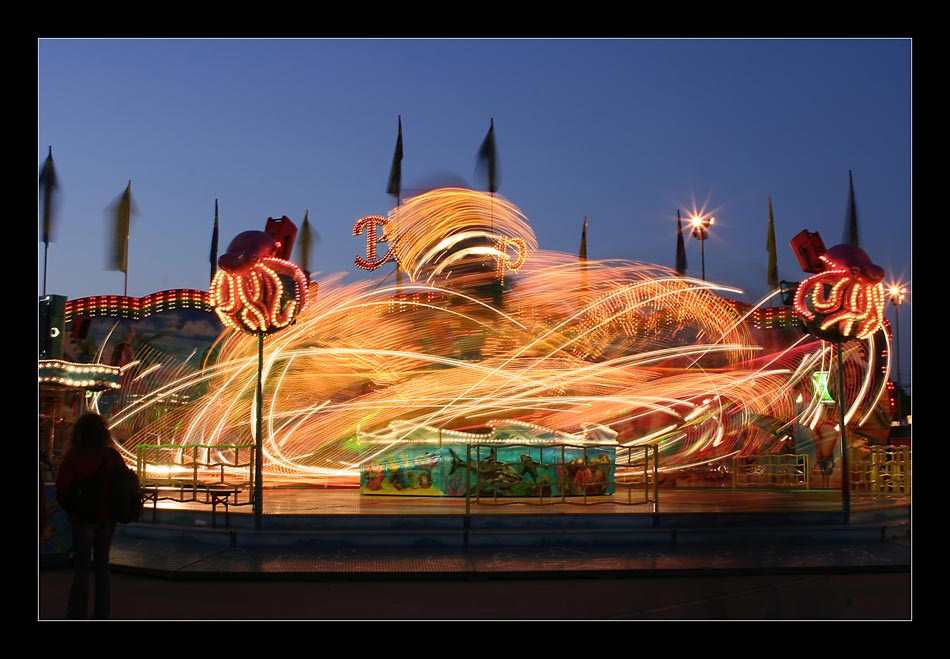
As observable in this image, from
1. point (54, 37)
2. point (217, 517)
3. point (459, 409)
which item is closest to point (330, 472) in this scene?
point (459, 409)

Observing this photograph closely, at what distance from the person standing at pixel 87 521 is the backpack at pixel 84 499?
0.05 feet

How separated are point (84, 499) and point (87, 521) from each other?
170mm

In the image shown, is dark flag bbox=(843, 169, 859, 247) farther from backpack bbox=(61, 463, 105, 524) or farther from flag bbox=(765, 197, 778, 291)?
backpack bbox=(61, 463, 105, 524)

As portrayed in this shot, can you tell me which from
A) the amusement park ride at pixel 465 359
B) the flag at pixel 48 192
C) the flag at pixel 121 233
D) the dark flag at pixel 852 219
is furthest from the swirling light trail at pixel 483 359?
the dark flag at pixel 852 219

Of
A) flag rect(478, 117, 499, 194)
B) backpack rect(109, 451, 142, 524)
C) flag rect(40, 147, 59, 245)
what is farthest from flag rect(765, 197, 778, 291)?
backpack rect(109, 451, 142, 524)

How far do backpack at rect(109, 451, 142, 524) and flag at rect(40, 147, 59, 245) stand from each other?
31731mm

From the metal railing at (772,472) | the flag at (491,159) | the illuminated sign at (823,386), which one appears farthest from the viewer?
the flag at (491,159)

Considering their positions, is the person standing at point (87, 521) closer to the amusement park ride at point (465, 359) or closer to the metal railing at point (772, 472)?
the amusement park ride at point (465, 359)

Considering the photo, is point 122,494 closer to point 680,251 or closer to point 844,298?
point 844,298

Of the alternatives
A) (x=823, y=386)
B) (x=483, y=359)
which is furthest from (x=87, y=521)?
(x=823, y=386)

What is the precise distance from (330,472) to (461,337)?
5583mm

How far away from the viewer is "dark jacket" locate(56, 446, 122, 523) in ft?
23.5

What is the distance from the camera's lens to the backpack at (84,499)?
7.10m

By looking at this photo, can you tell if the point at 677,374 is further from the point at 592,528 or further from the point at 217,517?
the point at 217,517
